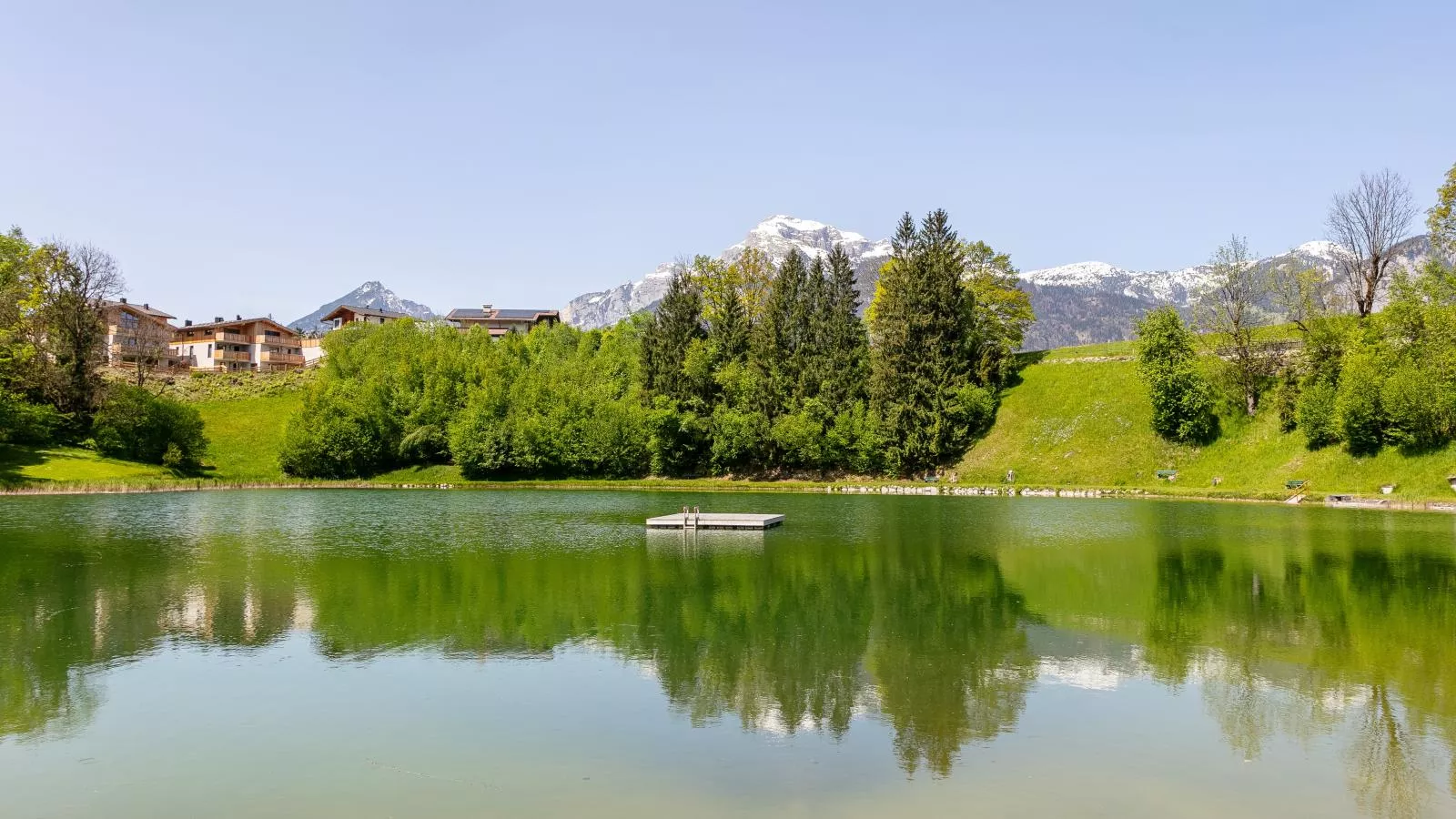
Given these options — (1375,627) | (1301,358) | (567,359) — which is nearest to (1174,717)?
(1375,627)

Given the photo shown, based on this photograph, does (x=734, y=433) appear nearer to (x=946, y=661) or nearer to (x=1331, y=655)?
(x=946, y=661)

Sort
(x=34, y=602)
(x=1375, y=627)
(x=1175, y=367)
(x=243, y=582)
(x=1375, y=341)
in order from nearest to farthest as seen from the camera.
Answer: (x=1375, y=627), (x=34, y=602), (x=243, y=582), (x=1375, y=341), (x=1175, y=367)

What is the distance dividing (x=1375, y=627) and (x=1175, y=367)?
6194 cm

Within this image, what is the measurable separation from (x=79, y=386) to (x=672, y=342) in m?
57.4

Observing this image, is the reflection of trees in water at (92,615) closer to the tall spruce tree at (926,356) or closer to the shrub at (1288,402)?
the tall spruce tree at (926,356)

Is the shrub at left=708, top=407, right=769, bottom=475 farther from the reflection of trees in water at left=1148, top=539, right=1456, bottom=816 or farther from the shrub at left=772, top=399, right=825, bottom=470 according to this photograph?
the reflection of trees in water at left=1148, top=539, right=1456, bottom=816

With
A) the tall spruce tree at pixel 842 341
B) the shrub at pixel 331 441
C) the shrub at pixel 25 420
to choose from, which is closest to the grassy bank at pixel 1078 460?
the shrub at pixel 25 420

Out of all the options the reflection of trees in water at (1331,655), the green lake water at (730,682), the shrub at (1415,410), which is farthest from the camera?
the shrub at (1415,410)

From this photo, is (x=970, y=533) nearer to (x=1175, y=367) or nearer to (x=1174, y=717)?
(x=1174, y=717)

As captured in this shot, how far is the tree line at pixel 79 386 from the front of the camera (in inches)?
3322

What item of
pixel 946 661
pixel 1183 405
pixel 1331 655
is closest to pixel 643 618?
pixel 946 661

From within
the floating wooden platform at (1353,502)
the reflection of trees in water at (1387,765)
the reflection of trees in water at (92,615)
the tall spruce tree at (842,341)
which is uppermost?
the tall spruce tree at (842,341)

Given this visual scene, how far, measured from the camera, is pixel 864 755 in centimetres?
1374

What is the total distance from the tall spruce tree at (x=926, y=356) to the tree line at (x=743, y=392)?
175mm
